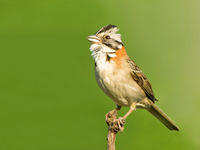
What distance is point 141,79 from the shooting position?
6523 millimetres

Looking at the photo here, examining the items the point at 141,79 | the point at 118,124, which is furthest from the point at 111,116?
the point at 141,79

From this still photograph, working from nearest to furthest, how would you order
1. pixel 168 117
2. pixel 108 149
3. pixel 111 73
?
pixel 108 149 → pixel 111 73 → pixel 168 117

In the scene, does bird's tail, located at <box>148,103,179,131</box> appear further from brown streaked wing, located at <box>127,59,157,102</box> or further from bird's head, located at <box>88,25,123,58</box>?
bird's head, located at <box>88,25,123,58</box>

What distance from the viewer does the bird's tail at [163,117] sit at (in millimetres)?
6703

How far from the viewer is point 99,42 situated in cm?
596

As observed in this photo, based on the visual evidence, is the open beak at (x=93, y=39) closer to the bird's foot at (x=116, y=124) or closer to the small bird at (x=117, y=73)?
the small bird at (x=117, y=73)

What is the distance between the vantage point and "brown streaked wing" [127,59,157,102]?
21.0 feet

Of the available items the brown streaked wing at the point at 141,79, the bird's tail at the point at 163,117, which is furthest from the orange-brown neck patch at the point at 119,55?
the bird's tail at the point at 163,117

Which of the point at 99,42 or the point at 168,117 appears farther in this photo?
the point at 168,117

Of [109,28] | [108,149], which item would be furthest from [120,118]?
[109,28]

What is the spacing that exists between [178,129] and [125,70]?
1292mm

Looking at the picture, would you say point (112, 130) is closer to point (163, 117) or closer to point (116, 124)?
point (116, 124)

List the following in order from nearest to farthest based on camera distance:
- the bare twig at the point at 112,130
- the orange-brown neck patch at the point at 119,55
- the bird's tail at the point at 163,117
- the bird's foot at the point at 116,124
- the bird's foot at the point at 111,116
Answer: the bare twig at the point at 112,130 < the bird's foot at the point at 116,124 < the bird's foot at the point at 111,116 < the orange-brown neck patch at the point at 119,55 < the bird's tail at the point at 163,117

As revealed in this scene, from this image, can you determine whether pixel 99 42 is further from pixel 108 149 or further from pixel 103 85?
pixel 108 149
